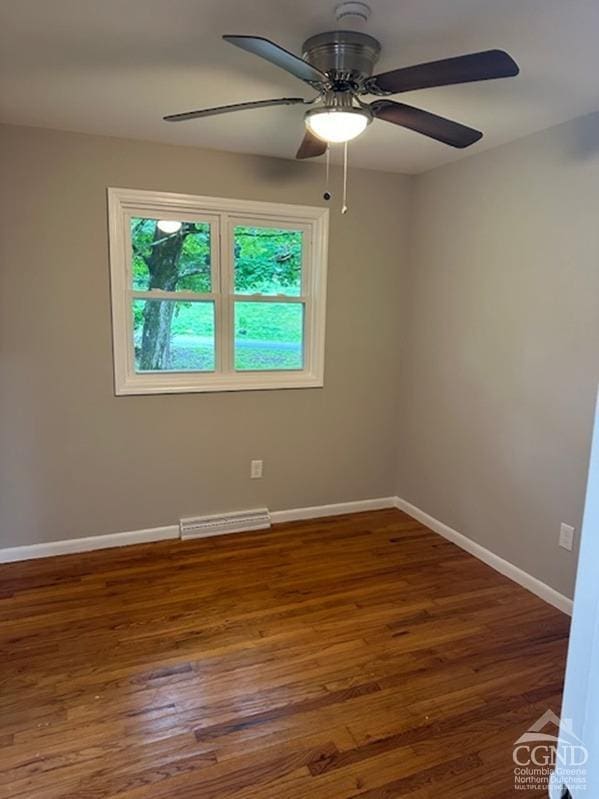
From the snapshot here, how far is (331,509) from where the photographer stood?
12.6ft

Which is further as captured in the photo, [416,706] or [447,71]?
[416,706]

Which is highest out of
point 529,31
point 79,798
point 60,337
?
point 529,31

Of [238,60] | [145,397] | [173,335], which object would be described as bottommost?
[145,397]

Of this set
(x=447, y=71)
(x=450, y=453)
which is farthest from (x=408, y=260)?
(x=447, y=71)

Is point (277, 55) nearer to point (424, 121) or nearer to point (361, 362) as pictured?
point (424, 121)

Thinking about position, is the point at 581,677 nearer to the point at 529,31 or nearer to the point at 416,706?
the point at 416,706

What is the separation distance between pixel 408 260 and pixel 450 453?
142cm

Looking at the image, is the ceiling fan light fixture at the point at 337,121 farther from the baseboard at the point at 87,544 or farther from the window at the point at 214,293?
the baseboard at the point at 87,544

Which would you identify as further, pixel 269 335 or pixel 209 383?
pixel 269 335

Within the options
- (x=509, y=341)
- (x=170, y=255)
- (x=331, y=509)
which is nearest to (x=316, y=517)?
(x=331, y=509)

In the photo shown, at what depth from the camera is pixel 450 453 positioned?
11.3ft

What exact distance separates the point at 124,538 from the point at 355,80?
110 inches

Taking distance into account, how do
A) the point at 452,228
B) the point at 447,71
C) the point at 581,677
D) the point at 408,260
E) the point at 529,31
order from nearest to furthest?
the point at 581,677
the point at 447,71
the point at 529,31
the point at 452,228
the point at 408,260

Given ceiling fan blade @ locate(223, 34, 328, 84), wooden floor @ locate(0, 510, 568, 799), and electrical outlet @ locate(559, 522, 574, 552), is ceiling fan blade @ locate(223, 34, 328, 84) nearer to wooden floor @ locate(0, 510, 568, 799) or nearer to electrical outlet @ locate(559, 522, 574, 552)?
wooden floor @ locate(0, 510, 568, 799)
